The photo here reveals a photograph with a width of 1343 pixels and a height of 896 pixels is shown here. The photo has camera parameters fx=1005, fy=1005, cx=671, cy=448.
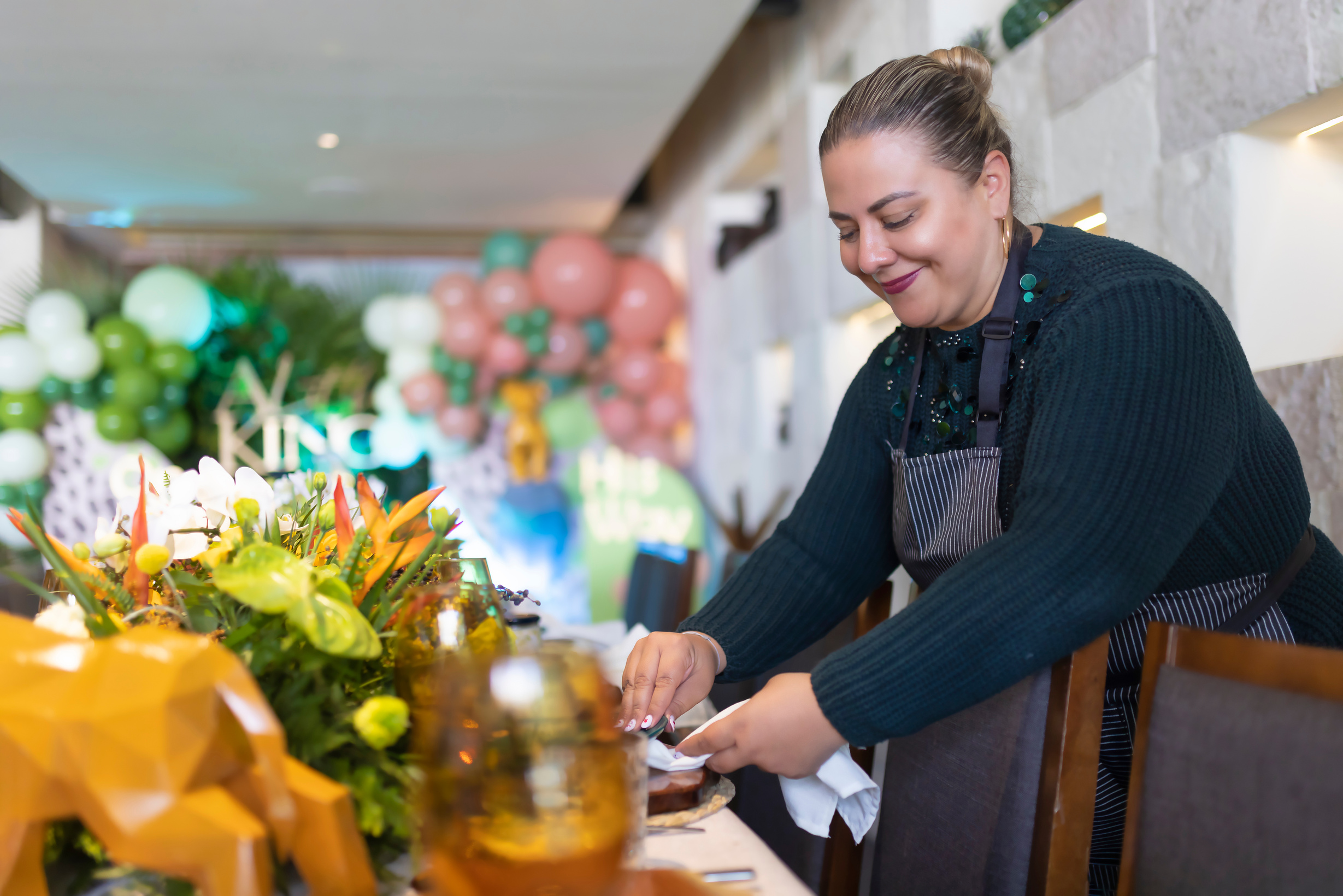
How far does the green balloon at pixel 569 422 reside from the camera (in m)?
5.32

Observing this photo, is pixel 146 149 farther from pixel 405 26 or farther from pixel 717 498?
pixel 717 498

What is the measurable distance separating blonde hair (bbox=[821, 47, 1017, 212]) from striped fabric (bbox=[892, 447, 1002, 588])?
32 centimetres

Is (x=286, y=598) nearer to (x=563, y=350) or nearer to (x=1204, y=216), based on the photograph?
(x=1204, y=216)

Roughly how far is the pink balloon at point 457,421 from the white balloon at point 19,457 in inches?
70.9

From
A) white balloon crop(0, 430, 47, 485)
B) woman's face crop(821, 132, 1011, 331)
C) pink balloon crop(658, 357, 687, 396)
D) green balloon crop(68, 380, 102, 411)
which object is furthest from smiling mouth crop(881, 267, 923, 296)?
white balloon crop(0, 430, 47, 485)

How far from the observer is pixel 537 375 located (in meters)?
5.29

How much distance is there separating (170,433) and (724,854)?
15.3 feet

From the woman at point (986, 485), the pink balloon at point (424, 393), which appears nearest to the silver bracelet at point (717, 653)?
the woman at point (986, 485)

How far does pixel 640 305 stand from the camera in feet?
17.4

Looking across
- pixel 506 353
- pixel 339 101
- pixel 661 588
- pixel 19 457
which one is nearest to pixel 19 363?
pixel 19 457

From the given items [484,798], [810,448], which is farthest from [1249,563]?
[810,448]

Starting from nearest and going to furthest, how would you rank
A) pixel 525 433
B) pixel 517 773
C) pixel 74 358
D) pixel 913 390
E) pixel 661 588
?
1. pixel 517 773
2. pixel 913 390
3. pixel 661 588
4. pixel 74 358
5. pixel 525 433

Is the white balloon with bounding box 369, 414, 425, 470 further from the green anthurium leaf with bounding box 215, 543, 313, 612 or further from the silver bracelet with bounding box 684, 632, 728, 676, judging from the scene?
the green anthurium leaf with bounding box 215, 543, 313, 612

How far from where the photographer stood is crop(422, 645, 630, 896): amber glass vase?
459 millimetres
